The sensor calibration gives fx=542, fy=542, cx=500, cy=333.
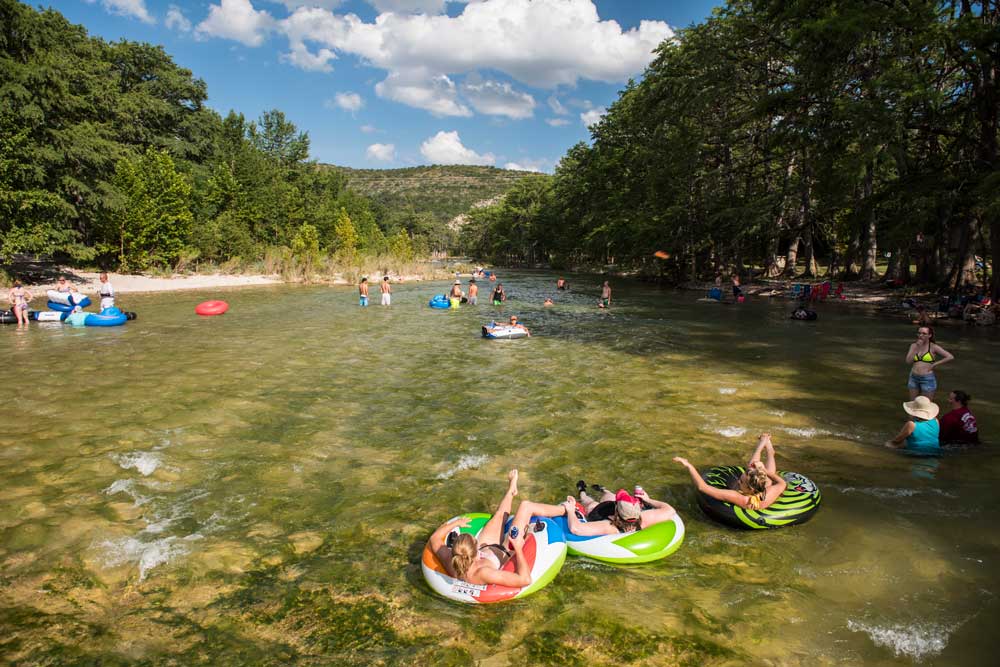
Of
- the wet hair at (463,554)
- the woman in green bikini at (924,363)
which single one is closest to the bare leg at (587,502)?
the wet hair at (463,554)

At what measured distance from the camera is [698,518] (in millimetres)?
6391

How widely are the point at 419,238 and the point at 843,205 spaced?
76.9m

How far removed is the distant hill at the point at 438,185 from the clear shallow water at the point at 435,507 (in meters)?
146

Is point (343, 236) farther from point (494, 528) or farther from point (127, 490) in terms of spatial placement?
point (494, 528)

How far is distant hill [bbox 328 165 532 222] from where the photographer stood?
165 meters

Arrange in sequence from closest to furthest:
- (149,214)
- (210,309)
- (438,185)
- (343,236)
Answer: (210,309) → (149,214) → (343,236) → (438,185)

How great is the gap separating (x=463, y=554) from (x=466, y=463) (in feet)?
9.87

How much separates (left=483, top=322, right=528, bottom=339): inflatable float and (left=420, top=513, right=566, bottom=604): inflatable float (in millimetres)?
11975

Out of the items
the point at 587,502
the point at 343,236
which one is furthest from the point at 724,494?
the point at 343,236

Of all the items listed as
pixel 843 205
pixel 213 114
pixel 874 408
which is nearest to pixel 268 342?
pixel 874 408

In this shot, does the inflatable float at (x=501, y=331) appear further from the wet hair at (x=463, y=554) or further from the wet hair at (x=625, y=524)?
the wet hair at (x=463, y=554)

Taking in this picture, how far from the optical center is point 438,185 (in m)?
180

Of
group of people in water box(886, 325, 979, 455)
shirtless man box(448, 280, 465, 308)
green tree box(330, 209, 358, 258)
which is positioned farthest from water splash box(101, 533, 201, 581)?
green tree box(330, 209, 358, 258)

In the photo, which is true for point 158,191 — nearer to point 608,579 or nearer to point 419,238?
point 608,579
